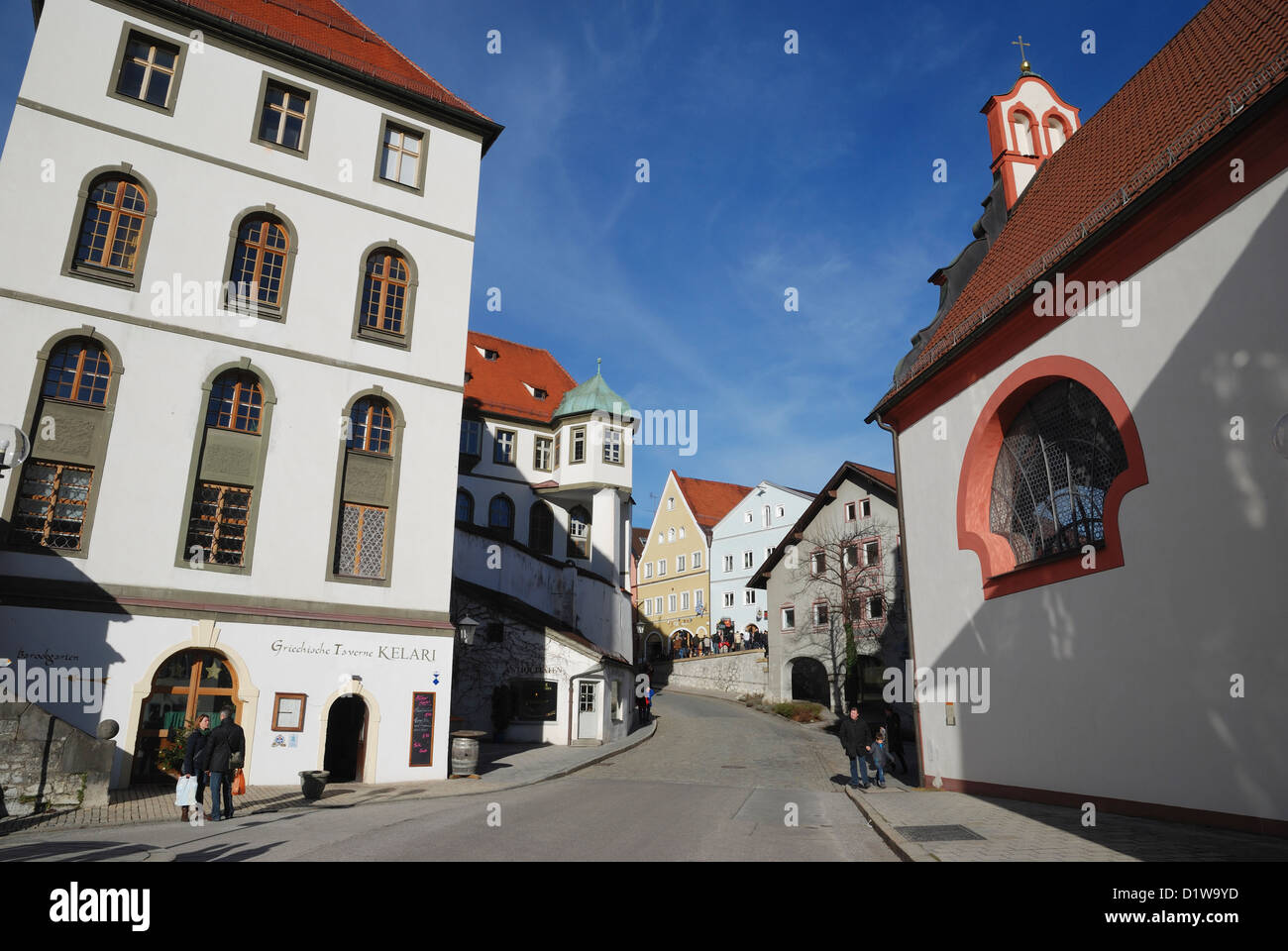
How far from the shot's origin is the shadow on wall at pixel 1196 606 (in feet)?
30.7

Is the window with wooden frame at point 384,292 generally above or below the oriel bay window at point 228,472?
above

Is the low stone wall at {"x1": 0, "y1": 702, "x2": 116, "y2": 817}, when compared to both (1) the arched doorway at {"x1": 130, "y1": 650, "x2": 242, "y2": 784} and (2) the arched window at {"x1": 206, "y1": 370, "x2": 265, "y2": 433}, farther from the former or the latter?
(2) the arched window at {"x1": 206, "y1": 370, "x2": 265, "y2": 433}

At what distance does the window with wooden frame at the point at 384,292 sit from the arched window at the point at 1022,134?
681 inches

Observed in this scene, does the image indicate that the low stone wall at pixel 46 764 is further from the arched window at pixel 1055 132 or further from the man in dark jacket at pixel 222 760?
the arched window at pixel 1055 132

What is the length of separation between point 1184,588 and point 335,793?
15.0m

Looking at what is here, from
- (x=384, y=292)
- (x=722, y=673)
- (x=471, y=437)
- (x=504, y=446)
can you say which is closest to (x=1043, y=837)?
(x=384, y=292)

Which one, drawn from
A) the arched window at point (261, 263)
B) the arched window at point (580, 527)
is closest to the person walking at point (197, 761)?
the arched window at point (261, 263)

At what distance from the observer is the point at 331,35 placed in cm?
2286

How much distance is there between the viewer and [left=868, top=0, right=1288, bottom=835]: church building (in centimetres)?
965

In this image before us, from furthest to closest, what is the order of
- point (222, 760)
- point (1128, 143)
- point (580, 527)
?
1. point (580, 527)
2. point (1128, 143)
3. point (222, 760)

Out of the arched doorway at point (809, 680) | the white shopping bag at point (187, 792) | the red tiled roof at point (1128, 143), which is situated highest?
the red tiled roof at point (1128, 143)

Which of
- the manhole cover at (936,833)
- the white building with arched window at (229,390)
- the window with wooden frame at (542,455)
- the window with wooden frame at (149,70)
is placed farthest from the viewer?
the window with wooden frame at (542,455)

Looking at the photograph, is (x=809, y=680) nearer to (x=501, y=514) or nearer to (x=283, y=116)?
(x=501, y=514)
